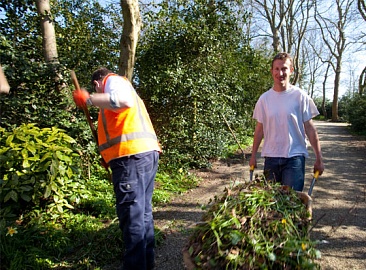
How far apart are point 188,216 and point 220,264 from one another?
2607 millimetres

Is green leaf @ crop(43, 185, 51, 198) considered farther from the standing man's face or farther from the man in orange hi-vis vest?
the standing man's face

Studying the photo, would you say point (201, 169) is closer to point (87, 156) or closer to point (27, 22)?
point (87, 156)

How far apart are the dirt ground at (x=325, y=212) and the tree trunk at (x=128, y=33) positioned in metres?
2.33

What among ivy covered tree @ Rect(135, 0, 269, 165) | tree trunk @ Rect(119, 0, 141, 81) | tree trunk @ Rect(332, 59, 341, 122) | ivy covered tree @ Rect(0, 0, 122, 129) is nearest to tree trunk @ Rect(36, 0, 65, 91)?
ivy covered tree @ Rect(0, 0, 122, 129)

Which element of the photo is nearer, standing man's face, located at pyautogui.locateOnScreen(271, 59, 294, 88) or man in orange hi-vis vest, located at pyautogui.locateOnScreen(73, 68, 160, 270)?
man in orange hi-vis vest, located at pyautogui.locateOnScreen(73, 68, 160, 270)

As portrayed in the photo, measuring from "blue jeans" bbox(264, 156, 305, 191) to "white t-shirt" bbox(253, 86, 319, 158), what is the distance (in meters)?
0.06

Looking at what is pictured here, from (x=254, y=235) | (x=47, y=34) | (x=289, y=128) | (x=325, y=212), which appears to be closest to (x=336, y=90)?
(x=325, y=212)

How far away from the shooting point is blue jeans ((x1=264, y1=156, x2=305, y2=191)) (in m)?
2.52

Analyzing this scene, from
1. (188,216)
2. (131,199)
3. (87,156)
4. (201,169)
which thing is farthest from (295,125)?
(201,169)

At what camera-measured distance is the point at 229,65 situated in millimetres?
7180

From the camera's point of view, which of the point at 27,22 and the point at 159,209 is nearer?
the point at 159,209

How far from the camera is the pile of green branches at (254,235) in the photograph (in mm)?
1474

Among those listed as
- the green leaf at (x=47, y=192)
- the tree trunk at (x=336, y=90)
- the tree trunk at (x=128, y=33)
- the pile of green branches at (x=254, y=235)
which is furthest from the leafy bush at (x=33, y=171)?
the tree trunk at (x=336, y=90)

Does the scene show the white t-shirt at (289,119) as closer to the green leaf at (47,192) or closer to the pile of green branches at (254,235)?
the pile of green branches at (254,235)
